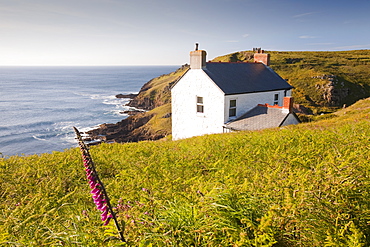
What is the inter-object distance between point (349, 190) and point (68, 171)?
821 centimetres

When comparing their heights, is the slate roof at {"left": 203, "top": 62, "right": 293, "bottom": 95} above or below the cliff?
above

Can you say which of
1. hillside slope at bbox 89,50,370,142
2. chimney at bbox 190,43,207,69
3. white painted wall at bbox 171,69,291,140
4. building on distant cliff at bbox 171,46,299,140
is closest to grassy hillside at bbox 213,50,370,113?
hillside slope at bbox 89,50,370,142

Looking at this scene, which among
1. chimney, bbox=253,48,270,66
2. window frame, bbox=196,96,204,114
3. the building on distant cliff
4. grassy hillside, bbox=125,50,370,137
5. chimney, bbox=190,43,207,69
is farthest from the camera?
grassy hillside, bbox=125,50,370,137

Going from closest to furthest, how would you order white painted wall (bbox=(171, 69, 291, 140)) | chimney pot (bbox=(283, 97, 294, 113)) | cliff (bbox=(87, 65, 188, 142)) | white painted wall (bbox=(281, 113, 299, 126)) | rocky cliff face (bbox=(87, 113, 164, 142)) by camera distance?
chimney pot (bbox=(283, 97, 294, 113))
white painted wall (bbox=(281, 113, 299, 126))
white painted wall (bbox=(171, 69, 291, 140))
rocky cliff face (bbox=(87, 113, 164, 142))
cliff (bbox=(87, 65, 188, 142))

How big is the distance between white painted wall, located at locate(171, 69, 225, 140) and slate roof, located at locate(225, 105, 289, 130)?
1567mm

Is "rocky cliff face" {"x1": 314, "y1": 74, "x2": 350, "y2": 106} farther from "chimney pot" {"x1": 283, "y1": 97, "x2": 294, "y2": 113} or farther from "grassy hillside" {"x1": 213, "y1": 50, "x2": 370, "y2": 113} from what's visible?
"chimney pot" {"x1": 283, "y1": 97, "x2": 294, "y2": 113}

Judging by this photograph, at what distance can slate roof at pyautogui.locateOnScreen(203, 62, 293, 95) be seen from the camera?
2220cm

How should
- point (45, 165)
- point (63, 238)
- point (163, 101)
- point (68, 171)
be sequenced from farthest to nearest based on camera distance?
point (163, 101) < point (45, 165) < point (68, 171) < point (63, 238)

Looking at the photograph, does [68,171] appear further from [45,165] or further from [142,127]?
[142,127]

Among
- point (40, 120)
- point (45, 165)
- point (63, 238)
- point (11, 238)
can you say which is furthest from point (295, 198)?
point (40, 120)

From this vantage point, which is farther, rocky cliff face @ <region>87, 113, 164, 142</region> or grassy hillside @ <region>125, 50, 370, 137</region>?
grassy hillside @ <region>125, 50, 370, 137</region>

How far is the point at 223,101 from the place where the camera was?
21297 millimetres

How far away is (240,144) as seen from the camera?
10.5 meters

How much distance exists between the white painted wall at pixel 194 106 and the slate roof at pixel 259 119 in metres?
1.57
